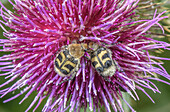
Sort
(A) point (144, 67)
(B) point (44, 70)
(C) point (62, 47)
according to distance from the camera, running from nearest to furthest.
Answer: (C) point (62, 47), (B) point (44, 70), (A) point (144, 67)

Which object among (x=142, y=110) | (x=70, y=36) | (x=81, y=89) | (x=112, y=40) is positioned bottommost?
(x=142, y=110)

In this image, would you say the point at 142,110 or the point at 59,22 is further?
the point at 142,110

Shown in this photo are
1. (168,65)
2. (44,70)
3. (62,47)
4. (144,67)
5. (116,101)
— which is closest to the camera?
(62,47)

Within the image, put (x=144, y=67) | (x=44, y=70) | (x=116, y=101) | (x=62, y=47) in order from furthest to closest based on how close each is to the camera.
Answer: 1. (x=116, y=101)
2. (x=144, y=67)
3. (x=44, y=70)
4. (x=62, y=47)

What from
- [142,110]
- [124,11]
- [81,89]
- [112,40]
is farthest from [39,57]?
[142,110]

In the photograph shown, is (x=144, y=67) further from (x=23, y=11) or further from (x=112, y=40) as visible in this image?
(x=23, y=11)

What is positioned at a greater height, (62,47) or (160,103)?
(62,47)

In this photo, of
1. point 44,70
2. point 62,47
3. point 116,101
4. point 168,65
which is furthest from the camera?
point 168,65

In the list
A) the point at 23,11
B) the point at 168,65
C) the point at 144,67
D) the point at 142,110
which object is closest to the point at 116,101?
the point at 144,67

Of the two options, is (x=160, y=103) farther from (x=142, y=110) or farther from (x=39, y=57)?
Result: (x=39, y=57)
